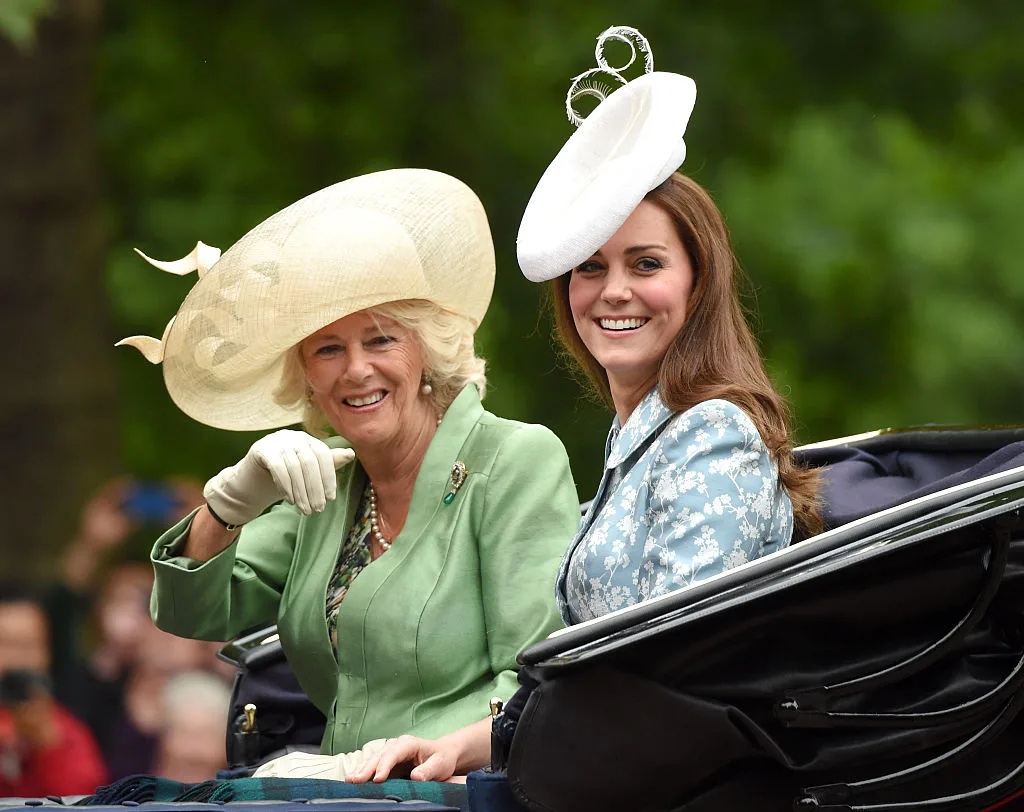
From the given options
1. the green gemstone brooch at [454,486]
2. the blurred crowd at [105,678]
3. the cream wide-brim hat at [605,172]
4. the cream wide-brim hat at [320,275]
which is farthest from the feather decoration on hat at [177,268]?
the blurred crowd at [105,678]

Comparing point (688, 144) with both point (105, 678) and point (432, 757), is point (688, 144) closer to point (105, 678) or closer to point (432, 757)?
point (105, 678)

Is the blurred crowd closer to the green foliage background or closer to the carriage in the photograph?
the green foliage background

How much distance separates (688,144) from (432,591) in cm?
504

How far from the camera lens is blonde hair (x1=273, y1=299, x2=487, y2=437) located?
3.22 m

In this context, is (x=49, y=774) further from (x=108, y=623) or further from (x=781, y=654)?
(x=781, y=654)

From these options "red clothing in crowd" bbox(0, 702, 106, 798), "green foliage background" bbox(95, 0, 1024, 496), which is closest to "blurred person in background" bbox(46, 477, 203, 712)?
"red clothing in crowd" bbox(0, 702, 106, 798)

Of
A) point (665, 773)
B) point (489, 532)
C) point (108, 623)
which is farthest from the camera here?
point (108, 623)

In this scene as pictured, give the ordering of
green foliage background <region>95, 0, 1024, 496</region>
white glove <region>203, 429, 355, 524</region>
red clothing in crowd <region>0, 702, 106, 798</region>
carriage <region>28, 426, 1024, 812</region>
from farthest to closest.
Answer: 1. green foliage background <region>95, 0, 1024, 496</region>
2. red clothing in crowd <region>0, 702, 106, 798</region>
3. white glove <region>203, 429, 355, 524</region>
4. carriage <region>28, 426, 1024, 812</region>

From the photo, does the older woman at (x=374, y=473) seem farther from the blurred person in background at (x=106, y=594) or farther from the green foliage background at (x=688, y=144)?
the green foliage background at (x=688, y=144)

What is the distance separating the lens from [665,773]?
2.34 meters

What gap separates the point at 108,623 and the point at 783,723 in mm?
3799

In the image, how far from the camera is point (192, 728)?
17.3 ft

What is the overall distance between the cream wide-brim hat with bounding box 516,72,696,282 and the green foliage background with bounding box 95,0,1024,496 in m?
4.56

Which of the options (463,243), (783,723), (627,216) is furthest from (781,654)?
(463,243)
